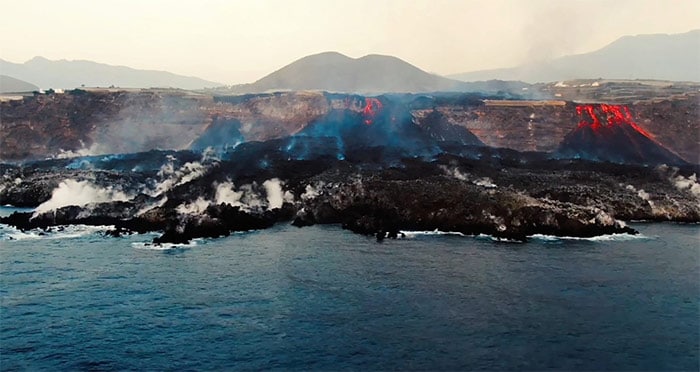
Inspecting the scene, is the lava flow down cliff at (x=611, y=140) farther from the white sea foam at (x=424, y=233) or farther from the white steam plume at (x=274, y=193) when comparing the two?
the white steam plume at (x=274, y=193)

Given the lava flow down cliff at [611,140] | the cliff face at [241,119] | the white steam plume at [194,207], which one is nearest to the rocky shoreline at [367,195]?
the white steam plume at [194,207]

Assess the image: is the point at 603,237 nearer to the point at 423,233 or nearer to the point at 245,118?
the point at 423,233

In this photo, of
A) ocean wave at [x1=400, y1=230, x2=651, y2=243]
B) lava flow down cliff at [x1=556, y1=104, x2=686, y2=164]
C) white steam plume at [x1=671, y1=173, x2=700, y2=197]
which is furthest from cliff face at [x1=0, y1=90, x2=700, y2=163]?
ocean wave at [x1=400, y1=230, x2=651, y2=243]

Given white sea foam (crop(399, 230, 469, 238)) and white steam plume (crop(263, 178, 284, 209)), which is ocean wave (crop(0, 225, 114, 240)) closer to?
white steam plume (crop(263, 178, 284, 209))

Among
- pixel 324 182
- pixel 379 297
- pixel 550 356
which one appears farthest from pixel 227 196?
pixel 550 356

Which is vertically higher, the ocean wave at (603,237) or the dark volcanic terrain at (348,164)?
the dark volcanic terrain at (348,164)

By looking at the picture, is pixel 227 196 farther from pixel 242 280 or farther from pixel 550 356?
pixel 550 356

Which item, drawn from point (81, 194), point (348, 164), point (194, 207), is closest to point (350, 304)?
point (194, 207)
